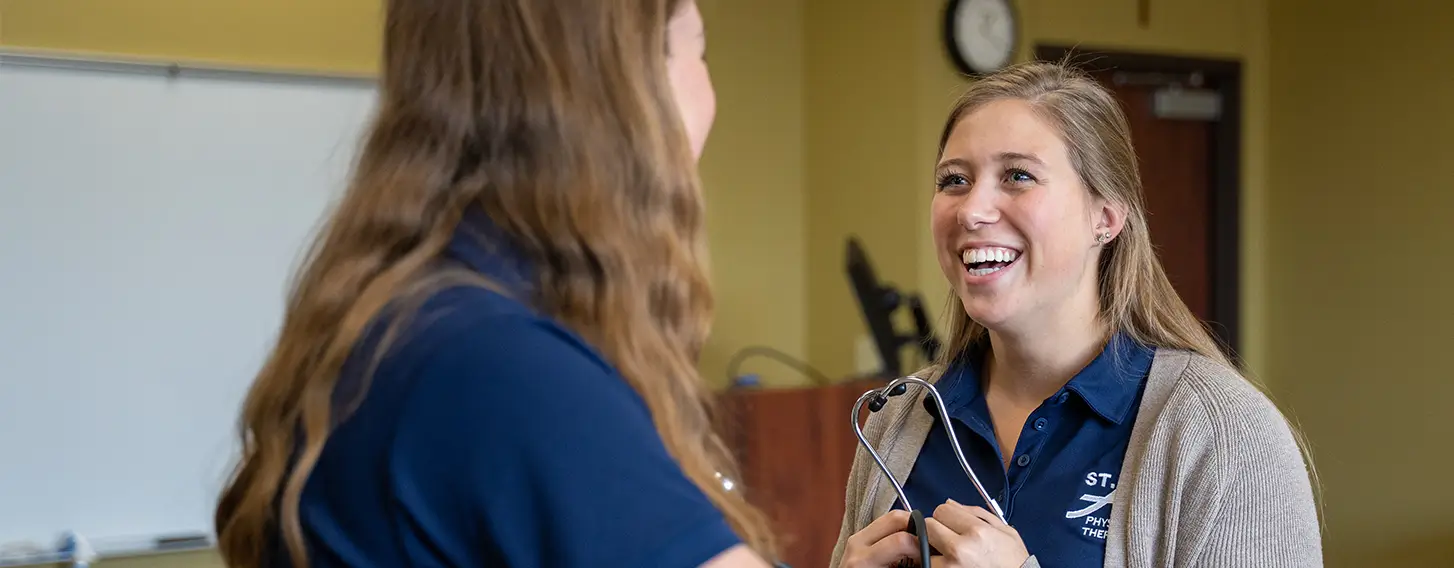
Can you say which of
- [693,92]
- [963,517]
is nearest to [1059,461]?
[963,517]

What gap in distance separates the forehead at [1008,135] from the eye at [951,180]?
0.08 feet

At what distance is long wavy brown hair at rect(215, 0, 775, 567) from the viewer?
73 cm

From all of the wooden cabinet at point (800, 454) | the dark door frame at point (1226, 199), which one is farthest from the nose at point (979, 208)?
the dark door frame at point (1226, 199)

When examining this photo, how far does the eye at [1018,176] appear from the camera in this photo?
1.43m

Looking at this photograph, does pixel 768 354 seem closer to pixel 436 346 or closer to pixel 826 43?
pixel 826 43

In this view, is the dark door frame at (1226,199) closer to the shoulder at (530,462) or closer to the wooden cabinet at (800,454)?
the wooden cabinet at (800,454)

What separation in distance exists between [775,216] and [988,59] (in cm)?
82

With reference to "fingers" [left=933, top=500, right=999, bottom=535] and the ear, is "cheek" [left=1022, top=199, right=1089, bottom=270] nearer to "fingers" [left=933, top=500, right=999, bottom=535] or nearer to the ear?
the ear

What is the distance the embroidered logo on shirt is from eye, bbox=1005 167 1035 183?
362 mm

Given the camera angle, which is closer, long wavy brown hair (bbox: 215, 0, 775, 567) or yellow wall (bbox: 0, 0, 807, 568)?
long wavy brown hair (bbox: 215, 0, 775, 567)

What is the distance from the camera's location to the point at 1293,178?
13.8 feet

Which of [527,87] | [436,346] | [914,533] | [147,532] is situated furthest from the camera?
[147,532]

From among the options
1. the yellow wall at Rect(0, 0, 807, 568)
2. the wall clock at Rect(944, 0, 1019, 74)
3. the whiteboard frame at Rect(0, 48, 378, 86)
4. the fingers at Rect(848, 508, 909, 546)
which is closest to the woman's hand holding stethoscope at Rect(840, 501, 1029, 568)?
the fingers at Rect(848, 508, 909, 546)

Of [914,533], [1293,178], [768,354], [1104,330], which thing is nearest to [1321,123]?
[1293,178]
